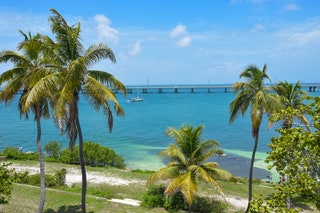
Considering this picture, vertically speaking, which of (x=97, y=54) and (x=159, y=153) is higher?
(x=97, y=54)

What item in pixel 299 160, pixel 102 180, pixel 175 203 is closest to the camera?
pixel 299 160

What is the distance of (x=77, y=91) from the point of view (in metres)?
12.1

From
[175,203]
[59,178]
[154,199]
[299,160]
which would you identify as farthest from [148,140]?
[299,160]

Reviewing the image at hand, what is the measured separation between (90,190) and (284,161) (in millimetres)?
16855

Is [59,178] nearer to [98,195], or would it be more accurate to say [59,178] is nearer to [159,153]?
[98,195]

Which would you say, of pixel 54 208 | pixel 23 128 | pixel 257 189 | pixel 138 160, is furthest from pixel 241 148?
pixel 23 128

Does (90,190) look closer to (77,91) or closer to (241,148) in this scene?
(77,91)

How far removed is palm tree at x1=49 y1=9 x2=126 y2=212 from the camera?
37.3 ft

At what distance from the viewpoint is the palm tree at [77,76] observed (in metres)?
11.4

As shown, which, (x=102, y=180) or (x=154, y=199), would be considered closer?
(x=154, y=199)

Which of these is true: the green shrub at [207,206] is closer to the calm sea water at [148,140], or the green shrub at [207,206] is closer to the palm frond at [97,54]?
the palm frond at [97,54]

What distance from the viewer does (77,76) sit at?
11.6m

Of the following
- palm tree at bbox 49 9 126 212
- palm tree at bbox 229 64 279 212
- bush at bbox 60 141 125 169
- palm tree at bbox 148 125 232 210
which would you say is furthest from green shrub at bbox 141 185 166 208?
bush at bbox 60 141 125 169

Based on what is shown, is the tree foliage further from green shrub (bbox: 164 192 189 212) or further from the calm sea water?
the calm sea water
